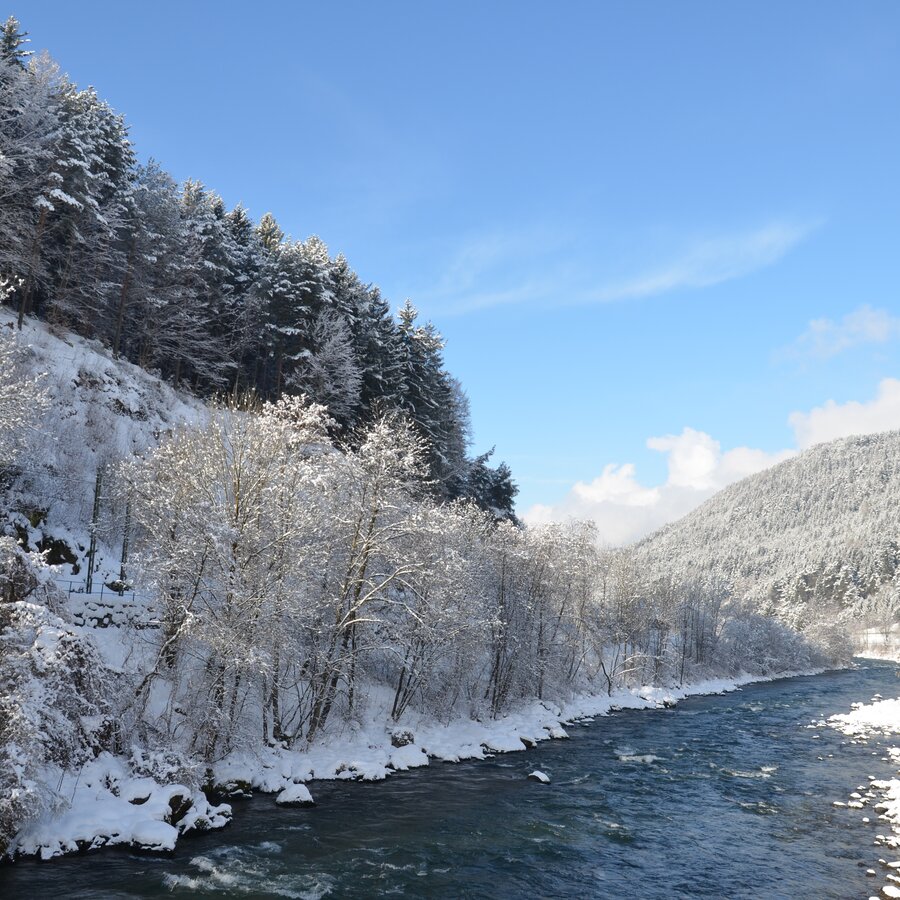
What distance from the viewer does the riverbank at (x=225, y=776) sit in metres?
16.9

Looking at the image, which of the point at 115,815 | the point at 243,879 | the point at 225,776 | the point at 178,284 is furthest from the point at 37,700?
the point at 178,284

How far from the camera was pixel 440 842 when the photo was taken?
19.8m

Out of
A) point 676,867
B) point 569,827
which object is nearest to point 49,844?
point 569,827

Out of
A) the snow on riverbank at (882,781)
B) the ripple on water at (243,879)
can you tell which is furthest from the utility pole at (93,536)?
the snow on riverbank at (882,781)

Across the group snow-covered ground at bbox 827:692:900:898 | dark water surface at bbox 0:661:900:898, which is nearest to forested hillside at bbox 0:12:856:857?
dark water surface at bbox 0:661:900:898

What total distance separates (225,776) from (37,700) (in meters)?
8.86

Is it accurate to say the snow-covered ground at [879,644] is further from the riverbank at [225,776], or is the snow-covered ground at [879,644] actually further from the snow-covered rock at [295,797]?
the snow-covered rock at [295,797]

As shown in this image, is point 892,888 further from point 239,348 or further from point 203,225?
point 203,225

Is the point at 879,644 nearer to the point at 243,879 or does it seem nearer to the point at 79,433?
the point at 79,433

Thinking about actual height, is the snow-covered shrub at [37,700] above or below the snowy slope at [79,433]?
below

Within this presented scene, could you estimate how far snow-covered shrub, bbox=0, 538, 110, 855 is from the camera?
48.4 feet

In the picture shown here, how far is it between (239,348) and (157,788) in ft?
140

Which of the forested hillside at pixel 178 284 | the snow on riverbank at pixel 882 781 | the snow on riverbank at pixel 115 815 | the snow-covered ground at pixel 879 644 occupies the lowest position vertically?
the snow-covered ground at pixel 879 644

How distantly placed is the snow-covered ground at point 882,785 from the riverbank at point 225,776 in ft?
52.3
